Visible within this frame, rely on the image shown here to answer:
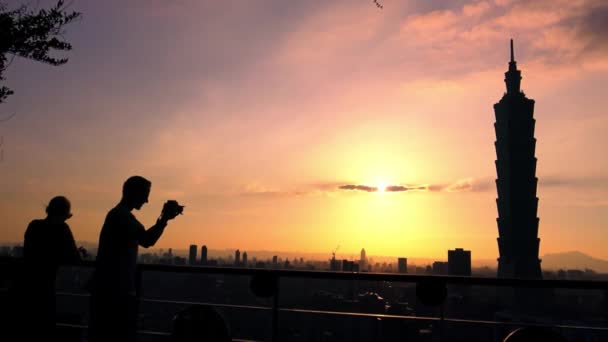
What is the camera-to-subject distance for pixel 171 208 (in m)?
4.09

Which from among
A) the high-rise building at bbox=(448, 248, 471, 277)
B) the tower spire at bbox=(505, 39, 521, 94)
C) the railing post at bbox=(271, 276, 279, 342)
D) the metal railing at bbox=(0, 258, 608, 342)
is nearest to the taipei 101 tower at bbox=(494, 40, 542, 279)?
the tower spire at bbox=(505, 39, 521, 94)

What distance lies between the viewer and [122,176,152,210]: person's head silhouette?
Result: 13.0 ft

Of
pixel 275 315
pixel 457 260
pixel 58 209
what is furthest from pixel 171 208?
pixel 457 260

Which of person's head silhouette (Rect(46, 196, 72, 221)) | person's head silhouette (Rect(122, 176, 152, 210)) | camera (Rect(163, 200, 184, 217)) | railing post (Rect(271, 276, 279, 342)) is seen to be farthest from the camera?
railing post (Rect(271, 276, 279, 342))

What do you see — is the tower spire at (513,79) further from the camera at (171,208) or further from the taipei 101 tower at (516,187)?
the camera at (171,208)

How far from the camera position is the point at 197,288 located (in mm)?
5914

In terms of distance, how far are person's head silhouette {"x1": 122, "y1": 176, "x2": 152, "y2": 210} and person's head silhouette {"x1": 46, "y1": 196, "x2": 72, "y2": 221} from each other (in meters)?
0.69

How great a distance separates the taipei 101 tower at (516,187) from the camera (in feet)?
576

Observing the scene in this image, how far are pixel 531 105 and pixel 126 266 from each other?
203m

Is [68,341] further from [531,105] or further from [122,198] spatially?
[531,105]

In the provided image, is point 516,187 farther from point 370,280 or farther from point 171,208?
point 171,208

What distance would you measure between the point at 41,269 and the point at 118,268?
2.50 feet

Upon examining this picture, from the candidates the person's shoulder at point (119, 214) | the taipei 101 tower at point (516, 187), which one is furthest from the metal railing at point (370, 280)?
the taipei 101 tower at point (516, 187)

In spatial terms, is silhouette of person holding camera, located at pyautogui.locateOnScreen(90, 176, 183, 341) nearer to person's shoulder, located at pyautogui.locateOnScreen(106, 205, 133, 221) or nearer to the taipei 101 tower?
person's shoulder, located at pyautogui.locateOnScreen(106, 205, 133, 221)
